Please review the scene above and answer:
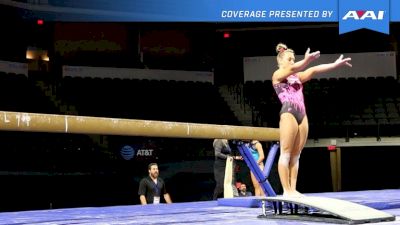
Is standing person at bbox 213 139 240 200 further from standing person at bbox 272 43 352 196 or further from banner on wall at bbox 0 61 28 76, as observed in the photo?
banner on wall at bbox 0 61 28 76

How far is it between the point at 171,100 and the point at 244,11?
5.25 metres

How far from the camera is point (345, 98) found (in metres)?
16.8

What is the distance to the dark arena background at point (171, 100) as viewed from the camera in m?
11.7

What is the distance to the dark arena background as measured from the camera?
11688 mm

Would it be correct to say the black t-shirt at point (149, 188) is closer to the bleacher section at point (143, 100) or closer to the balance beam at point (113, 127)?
the balance beam at point (113, 127)

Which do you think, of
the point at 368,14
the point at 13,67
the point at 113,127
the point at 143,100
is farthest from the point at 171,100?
the point at 113,127

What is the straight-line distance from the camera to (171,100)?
16391 mm

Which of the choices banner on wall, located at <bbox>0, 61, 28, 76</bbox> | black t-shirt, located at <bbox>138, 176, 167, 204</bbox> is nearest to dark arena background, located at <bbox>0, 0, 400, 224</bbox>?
banner on wall, located at <bbox>0, 61, 28, 76</bbox>

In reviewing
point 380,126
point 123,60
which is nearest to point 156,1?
point 123,60

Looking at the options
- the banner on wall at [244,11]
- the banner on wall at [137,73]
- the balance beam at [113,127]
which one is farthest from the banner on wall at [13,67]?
the balance beam at [113,127]

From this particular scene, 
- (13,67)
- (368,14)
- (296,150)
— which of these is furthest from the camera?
(13,67)

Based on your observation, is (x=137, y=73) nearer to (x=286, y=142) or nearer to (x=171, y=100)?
(x=171, y=100)

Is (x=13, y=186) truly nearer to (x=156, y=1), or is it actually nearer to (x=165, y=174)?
(x=165, y=174)

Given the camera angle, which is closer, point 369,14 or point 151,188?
point 151,188
